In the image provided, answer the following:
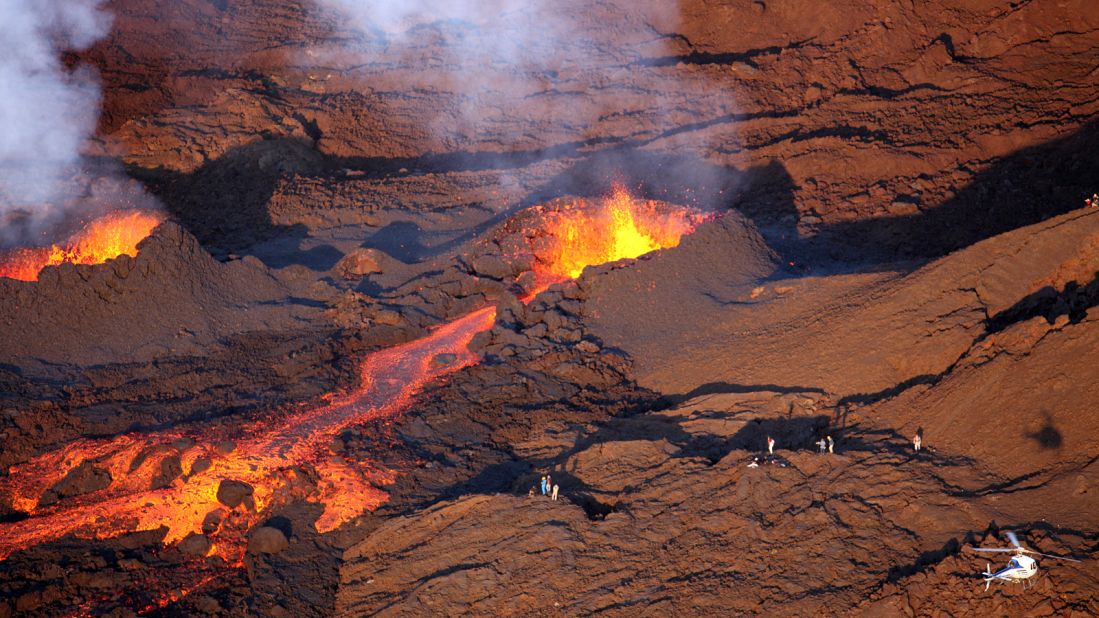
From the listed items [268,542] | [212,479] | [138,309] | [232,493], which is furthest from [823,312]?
[138,309]

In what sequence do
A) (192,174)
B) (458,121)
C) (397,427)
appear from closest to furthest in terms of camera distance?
(397,427) < (192,174) < (458,121)

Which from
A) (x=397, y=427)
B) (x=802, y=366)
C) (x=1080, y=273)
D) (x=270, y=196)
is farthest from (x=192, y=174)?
(x=1080, y=273)

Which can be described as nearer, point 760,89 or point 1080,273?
point 1080,273

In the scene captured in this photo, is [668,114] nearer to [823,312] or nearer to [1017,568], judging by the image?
[823,312]

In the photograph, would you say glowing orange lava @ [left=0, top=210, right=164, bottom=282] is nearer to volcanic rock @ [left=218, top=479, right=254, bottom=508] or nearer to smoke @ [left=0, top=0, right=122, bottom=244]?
smoke @ [left=0, top=0, right=122, bottom=244]

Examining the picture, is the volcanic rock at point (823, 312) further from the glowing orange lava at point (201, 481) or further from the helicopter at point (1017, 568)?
the glowing orange lava at point (201, 481)

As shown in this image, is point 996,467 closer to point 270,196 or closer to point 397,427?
point 397,427

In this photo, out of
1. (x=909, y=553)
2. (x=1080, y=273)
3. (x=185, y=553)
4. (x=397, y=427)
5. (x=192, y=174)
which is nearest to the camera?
(x=909, y=553)
